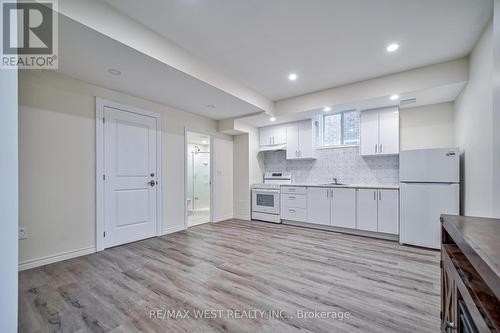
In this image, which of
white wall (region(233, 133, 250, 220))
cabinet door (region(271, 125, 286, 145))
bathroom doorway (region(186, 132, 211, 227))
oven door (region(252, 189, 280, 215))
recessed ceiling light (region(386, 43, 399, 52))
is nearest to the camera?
recessed ceiling light (region(386, 43, 399, 52))

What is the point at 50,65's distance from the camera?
246 cm

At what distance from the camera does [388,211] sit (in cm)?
353

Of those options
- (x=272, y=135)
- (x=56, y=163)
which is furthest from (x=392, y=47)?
(x=56, y=163)

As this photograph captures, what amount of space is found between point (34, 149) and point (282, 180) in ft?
14.4

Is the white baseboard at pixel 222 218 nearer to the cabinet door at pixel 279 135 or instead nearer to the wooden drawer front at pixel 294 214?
the wooden drawer front at pixel 294 214

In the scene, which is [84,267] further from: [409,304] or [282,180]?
[282,180]

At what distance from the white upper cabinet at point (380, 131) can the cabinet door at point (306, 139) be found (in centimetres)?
102

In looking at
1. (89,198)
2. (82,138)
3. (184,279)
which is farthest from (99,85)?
(184,279)

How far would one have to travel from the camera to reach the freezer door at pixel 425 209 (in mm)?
3033

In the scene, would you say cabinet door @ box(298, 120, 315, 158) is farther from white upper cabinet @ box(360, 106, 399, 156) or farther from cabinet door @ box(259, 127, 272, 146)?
white upper cabinet @ box(360, 106, 399, 156)

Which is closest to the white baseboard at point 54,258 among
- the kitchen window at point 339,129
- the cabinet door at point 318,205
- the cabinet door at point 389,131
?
the cabinet door at point 318,205

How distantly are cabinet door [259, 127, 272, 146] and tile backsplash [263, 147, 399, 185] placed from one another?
1.42ft

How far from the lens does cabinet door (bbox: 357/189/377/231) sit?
365cm

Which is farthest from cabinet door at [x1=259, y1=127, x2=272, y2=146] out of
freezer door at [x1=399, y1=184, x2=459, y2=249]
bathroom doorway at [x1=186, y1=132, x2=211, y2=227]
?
freezer door at [x1=399, y1=184, x2=459, y2=249]
